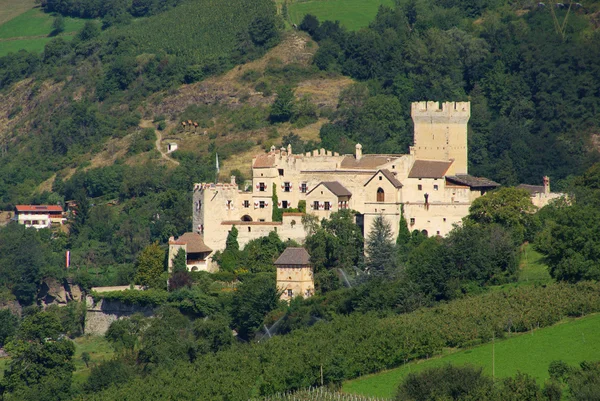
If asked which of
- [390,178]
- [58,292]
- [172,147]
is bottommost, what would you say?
[58,292]

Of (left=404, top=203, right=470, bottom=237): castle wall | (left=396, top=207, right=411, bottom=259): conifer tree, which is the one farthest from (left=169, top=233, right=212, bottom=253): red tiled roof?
(left=404, top=203, right=470, bottom=237): castle wall

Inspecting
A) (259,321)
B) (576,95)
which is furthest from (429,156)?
(576,95)

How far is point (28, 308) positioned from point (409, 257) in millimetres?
24321

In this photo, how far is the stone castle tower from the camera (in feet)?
286

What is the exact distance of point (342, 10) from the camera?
137000mm

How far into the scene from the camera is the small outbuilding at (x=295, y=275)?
3113 inches

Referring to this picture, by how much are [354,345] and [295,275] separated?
12496 millimetres

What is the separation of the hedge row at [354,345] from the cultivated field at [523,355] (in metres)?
0.63

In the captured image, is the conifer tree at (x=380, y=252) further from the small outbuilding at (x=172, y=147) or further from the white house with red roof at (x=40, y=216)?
the small outbuilding at (x=172, y=147)

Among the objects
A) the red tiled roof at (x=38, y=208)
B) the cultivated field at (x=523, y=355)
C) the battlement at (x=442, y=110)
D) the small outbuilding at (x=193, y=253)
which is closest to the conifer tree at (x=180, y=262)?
the small outbuilding at (x=193, y=253)

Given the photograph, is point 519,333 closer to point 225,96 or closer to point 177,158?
point 177,158

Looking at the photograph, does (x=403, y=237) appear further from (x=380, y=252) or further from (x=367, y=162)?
(x=367, y=162)

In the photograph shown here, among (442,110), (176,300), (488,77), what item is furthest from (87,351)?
(488,77)

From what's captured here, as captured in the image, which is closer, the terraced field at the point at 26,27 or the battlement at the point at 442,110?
the battlement at the point at 442,110
